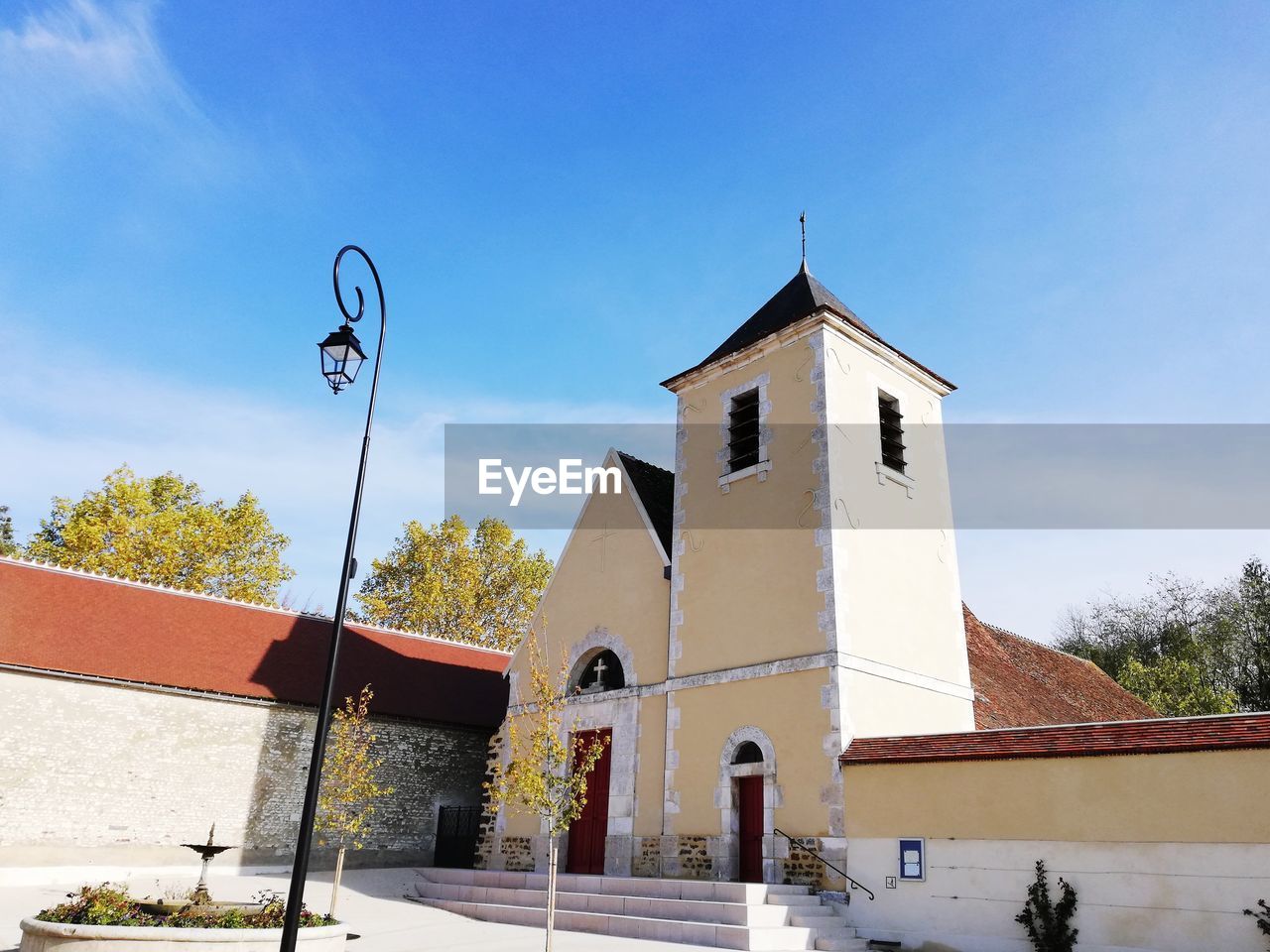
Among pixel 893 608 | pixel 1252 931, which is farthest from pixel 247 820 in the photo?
pixel 1252 931

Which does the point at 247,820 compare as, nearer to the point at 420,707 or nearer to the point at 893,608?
the point at 420,707

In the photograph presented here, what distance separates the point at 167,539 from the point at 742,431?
2104cm

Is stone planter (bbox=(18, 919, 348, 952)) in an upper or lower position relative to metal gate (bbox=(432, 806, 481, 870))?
lower

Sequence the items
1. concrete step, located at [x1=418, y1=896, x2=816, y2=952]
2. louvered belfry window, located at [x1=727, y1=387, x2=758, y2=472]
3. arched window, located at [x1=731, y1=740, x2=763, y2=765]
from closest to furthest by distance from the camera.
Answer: concrete step, located at [x1=418, y1=896, x2=816, y2=952]
arched window, located at [x1=731, y1=740, x2=763, y2=765]
louvered belfry window, located at [x1=727, y1=387, x2=758, y2=472]

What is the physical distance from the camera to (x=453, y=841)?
1995cm

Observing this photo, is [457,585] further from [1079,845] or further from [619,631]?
[1079,845]

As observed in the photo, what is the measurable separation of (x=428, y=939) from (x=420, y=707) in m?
9.39

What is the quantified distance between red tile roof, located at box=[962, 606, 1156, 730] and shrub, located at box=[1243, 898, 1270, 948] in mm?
6484

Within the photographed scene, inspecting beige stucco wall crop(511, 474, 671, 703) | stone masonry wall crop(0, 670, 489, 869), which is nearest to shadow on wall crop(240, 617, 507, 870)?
stone masonry wall crop(0, 670, 489, 869)

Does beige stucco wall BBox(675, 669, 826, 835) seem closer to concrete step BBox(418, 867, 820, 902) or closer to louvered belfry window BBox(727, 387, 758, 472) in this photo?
concrete step BBox(418, 867, 820, 902)

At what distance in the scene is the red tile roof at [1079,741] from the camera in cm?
948

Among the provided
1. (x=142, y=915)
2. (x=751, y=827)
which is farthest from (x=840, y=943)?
(x=142, y=915)

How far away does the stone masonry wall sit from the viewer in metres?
15.7

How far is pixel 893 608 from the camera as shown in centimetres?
1476
